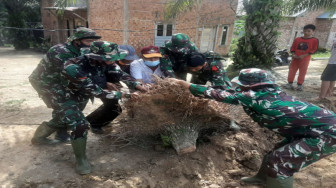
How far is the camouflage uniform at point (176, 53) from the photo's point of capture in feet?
11.0

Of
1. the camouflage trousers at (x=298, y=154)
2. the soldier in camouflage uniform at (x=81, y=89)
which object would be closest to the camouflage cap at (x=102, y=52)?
the soldier in camouflage uniform at (x=81, y=89)

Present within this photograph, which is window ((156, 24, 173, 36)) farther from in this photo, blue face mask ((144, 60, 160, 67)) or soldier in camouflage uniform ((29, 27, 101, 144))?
soldier in camouflage uniform ((29, 27, 101, 144))

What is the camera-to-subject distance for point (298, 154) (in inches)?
83.8

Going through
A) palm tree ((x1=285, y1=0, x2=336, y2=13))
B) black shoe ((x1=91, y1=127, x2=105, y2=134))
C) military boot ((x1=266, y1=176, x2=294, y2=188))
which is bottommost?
black shoe ((x1=91, y1=127, x2=105, y2=134))

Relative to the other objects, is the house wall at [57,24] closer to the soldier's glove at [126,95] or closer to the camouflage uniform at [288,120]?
the soldier's glove at [126,95]

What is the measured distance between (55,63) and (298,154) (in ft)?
9.03

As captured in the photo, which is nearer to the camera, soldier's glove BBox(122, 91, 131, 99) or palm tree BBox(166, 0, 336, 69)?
soldier's glove BBox(122, 91, 131, 99)

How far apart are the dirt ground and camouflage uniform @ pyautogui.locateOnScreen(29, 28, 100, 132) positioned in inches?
23.1

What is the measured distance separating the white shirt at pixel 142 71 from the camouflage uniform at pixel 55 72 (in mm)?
674

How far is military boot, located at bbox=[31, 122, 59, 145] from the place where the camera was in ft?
10.4

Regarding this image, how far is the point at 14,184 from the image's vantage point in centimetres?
245

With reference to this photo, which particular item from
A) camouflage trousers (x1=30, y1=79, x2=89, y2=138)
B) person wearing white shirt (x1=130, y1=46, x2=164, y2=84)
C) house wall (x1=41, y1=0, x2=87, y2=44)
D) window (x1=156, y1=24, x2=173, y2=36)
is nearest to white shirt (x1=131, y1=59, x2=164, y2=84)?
person wearing white shirt (x1=130, y1=46, x2=164, y2=84)

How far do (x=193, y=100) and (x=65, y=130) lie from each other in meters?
1.93

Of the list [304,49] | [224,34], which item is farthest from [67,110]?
[224,34]
